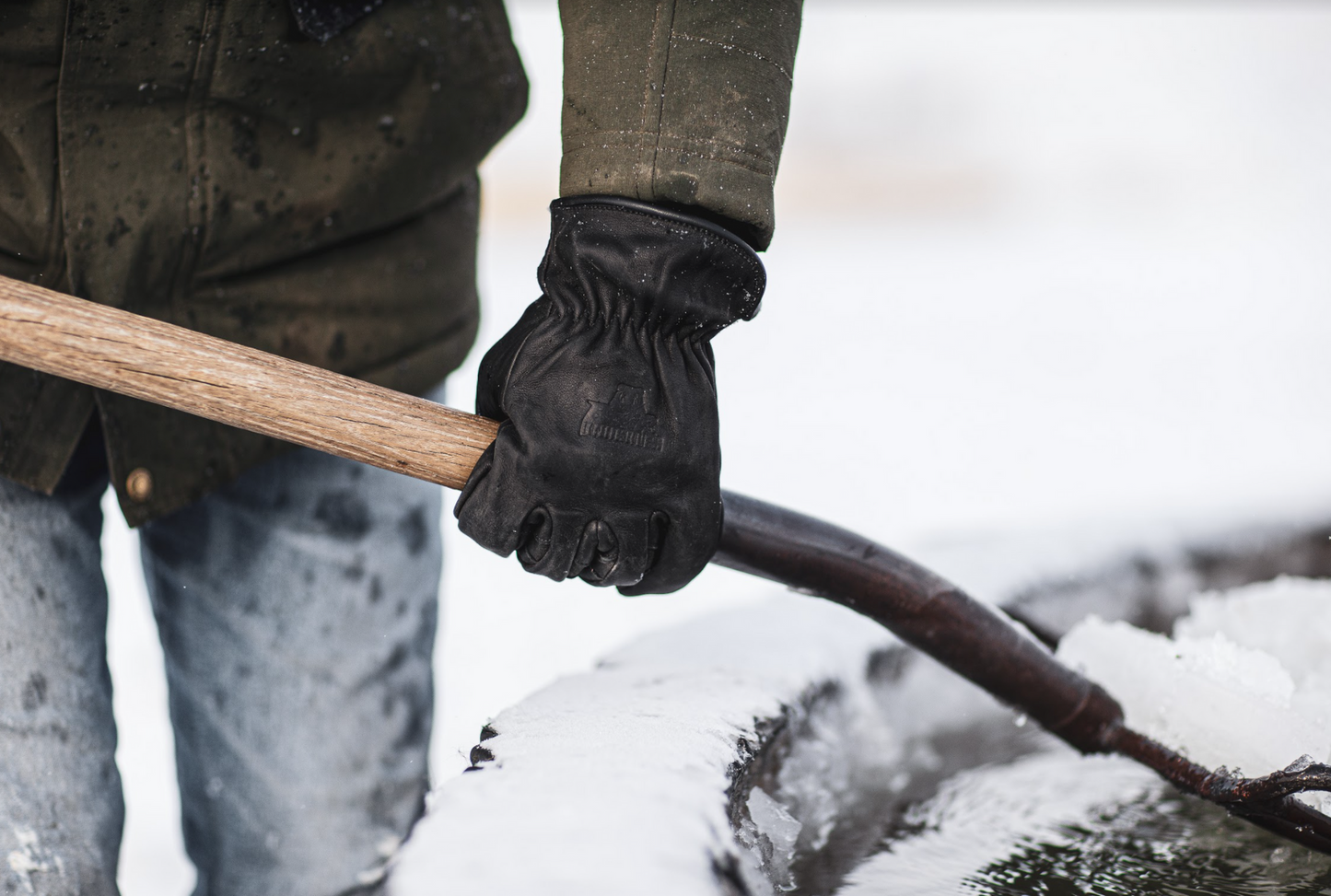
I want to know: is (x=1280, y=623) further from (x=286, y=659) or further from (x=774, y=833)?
(x=286, y=659)

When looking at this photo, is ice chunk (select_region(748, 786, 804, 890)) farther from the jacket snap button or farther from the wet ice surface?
the jacket snap button

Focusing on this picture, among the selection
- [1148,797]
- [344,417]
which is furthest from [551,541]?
[1148,797]

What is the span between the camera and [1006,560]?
1600 mm

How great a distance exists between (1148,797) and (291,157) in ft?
4.00

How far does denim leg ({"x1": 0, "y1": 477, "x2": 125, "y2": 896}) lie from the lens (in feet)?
3.14

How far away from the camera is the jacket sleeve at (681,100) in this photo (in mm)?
829

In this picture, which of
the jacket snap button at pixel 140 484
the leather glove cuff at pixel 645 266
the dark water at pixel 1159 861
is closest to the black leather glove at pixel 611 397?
the leather glove cuff at pixel 645 266

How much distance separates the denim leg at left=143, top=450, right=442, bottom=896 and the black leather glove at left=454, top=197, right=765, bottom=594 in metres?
0.42

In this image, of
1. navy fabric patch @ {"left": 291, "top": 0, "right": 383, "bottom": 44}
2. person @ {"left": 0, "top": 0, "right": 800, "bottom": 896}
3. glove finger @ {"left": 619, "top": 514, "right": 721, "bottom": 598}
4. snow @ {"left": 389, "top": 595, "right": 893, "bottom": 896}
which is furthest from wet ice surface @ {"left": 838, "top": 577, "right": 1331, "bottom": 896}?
navy fabric patch @ {"left": 291, "top": 0, "right": 383, "bottom": 44}

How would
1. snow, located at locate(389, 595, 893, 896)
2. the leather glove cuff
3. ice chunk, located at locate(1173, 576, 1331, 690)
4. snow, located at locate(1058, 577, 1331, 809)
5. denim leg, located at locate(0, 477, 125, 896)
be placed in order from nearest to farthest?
snow, located at locate(389, 595, 893, 896) → the leather glove cuff → denim leg, located at locate(0, 477, 125, 896) → snow, located at locate(1058, 577, 1331, 809) → ice chunk, located at locate(1173, 576, 1331, 690)

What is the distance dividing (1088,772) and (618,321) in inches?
35.9

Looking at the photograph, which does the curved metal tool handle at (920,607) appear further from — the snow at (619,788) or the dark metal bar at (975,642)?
the snow at (619,788)

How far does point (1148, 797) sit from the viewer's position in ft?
4.07

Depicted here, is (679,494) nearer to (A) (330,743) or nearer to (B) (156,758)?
(A) (330,743)
